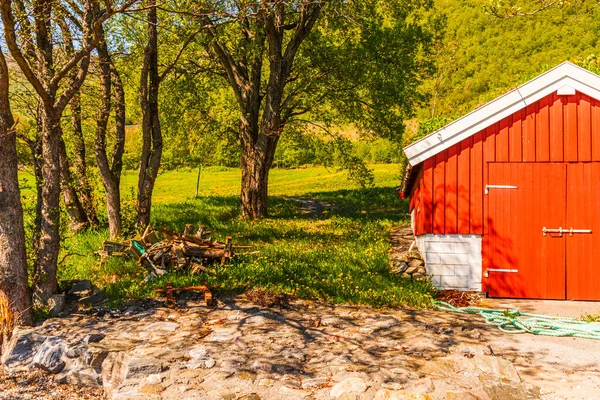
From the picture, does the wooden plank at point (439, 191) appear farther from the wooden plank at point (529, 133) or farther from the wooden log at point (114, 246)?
the wooden log at point (114, 246)

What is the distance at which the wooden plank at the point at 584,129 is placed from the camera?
10.8 meters

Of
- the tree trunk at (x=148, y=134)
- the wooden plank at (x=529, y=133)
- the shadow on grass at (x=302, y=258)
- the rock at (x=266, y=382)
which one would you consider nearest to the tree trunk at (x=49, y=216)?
the shadow on grass at (x=302, y=258)

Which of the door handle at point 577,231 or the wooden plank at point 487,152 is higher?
the wooden plank at point 487,152

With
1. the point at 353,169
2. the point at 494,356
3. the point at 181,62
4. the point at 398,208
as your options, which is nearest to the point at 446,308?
the point at 494,356

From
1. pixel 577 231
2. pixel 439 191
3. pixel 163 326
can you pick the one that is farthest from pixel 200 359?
pixel 577 231

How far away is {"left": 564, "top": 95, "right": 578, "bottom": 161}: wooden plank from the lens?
1084 centimetres

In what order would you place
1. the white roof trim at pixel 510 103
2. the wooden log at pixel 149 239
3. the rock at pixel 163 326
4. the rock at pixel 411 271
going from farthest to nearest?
the wooden log at pixel 149 239 → the rock at pixel 411 271 → the white roof trim at pixel 510 103 → the rock at pixel 163 326

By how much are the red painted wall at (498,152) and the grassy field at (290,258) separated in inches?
68.5

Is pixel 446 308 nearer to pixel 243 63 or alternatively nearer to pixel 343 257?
pixel 343 257

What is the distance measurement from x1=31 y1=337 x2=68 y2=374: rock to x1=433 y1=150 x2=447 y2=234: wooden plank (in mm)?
7824

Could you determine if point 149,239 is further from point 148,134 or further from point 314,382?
point 314,382

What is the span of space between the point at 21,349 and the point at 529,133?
10668mm

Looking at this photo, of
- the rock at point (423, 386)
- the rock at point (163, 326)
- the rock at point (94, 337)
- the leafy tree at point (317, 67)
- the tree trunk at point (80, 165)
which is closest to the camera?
the rock at point (423, 386)

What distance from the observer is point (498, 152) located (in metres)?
11.2
